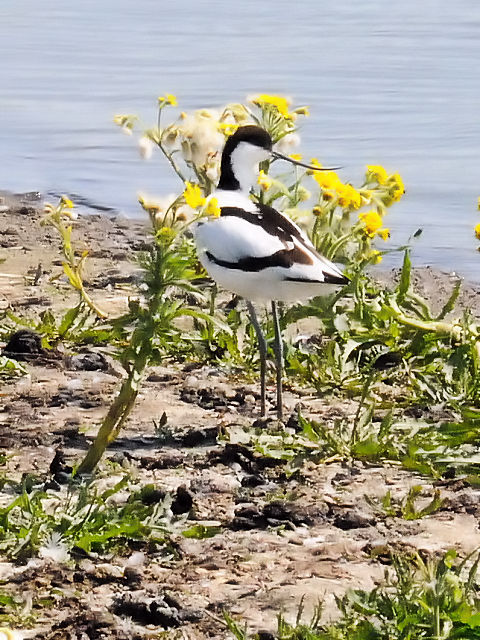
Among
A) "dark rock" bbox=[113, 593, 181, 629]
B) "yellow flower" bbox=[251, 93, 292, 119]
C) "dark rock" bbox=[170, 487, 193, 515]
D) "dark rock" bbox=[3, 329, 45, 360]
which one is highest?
"yellow flower" bbox=[251, 93, 292, 119]

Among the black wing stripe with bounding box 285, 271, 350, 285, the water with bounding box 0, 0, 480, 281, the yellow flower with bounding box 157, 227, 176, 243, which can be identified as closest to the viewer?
the yellow flower with bounding box 157, 227, 176, 243

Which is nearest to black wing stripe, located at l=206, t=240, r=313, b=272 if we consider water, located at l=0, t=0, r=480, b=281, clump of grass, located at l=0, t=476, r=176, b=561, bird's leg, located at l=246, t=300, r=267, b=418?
bird's leg, located at l=246, t=300, r=267, b=418

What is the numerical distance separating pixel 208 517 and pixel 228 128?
8.89ft

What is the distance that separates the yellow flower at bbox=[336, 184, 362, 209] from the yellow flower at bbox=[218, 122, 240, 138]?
25.7 inches

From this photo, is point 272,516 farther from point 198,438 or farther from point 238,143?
point 238,143

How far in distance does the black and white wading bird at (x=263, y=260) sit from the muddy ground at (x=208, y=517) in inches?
17.0

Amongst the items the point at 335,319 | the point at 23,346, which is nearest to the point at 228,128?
the point at 335,319

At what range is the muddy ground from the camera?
3.78 meters

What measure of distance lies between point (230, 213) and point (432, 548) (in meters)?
2.16

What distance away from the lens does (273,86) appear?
1393 cm

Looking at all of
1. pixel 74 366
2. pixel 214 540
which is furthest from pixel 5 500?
pixel 74 366

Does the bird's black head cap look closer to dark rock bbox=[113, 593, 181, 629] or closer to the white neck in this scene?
the white neck

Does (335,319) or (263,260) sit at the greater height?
(263,260)

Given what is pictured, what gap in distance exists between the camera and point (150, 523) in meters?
4.27
